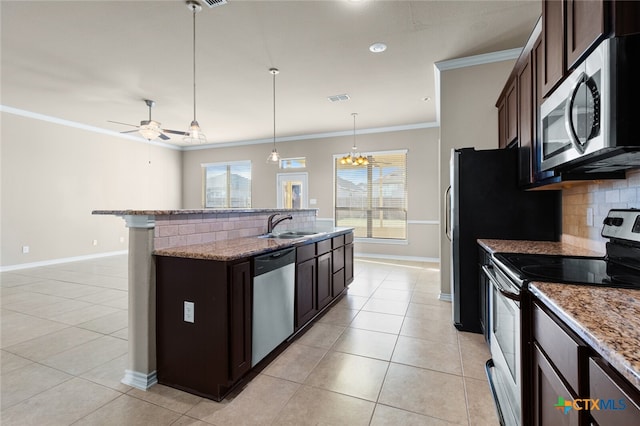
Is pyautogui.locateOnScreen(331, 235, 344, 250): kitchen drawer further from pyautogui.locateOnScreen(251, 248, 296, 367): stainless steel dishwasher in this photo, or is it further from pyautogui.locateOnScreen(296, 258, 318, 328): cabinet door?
pyautogui.locateOnScreen(251, 248, 296, 367): stainless steel dishwasher

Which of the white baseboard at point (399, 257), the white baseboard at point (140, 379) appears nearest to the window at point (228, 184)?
the white baseboard at point (399, 257)

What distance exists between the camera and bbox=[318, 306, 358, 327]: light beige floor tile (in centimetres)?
310

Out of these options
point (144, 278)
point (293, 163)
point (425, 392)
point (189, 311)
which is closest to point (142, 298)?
point (144, 278)

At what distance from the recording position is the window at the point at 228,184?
8641 mm

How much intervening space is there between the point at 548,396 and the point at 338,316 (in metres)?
2.31

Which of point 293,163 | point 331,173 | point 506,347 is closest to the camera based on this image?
point 506,347

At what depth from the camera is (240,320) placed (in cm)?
190

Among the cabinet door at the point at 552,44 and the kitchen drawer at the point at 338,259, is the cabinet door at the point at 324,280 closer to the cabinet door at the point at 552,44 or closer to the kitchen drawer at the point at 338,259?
the kitchen drawer at the point at 338,259

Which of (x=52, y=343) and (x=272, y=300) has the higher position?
(x=272, y=300)

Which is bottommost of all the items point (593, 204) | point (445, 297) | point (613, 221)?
point (445, 297)

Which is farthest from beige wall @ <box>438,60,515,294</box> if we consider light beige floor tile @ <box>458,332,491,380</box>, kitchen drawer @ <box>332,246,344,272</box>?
kitchen drawer @ <box>332,246,344,272</box>

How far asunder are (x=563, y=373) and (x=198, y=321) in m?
1.83

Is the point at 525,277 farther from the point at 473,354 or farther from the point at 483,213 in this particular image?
the point at 483,213

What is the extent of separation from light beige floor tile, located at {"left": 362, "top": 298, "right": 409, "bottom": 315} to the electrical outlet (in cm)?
213
